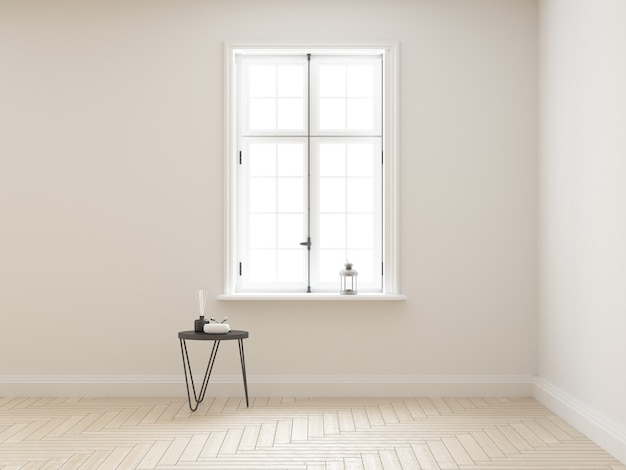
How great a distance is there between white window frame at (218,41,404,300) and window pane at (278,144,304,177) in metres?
0.39

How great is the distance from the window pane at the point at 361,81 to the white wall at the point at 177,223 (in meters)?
0.42

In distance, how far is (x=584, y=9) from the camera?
463cm

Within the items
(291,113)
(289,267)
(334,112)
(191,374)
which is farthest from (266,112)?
(191,374)

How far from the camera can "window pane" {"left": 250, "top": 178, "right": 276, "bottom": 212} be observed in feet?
19.0

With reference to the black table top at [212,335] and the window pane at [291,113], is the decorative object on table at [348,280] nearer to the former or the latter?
the black table top at [212,335]

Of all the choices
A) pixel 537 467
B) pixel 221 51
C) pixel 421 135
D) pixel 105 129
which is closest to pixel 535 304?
pixel 421 135

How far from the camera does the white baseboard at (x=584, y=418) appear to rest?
13.3ft

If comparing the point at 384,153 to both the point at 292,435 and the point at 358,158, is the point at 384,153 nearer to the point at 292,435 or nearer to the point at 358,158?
the point at 358,158

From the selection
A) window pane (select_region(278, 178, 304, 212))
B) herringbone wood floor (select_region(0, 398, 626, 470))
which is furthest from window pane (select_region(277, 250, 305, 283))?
herringbone wood floor (select_region(0, 398, 626, 470))

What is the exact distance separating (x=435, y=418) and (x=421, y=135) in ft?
6.86

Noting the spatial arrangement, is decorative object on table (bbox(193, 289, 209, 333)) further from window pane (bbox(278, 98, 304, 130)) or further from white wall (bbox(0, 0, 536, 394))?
window pane (bbox(278, 98, 304, 130))

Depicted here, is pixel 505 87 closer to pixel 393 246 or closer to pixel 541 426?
pixel 393 246

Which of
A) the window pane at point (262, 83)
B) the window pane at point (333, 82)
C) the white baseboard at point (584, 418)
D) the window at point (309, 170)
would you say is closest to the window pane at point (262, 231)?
the window at point (309, 170)

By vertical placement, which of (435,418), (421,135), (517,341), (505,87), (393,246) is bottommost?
(435,418)
